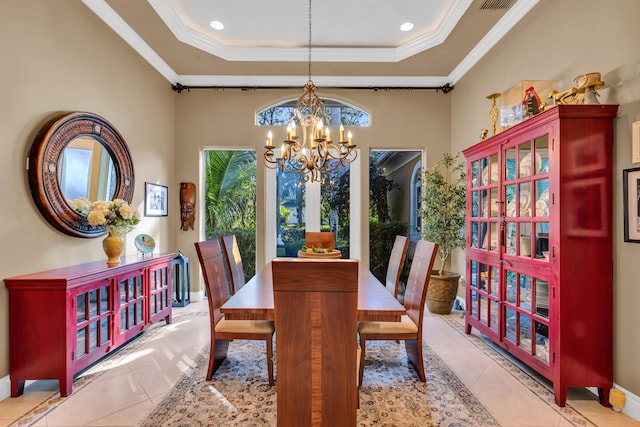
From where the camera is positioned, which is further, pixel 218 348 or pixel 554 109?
pixel 218 348

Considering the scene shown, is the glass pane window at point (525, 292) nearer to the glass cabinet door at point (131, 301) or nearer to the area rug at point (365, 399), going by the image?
the area rug at point (365, 399)

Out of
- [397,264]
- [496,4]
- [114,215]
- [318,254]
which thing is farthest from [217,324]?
[496,4]

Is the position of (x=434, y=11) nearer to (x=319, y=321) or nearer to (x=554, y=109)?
(x=554, y=109)

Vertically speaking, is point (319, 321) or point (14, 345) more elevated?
point (319, 321)

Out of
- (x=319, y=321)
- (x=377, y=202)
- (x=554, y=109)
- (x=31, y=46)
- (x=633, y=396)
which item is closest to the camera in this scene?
(x=319, y=321)

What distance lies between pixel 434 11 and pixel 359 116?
1.74 metres

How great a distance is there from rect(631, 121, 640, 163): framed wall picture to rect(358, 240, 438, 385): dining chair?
1.27 m

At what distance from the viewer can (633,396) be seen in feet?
6.43

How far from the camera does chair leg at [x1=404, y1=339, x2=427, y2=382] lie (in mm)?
2348

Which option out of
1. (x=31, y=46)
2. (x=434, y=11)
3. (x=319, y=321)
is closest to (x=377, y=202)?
(x=434, y=11)

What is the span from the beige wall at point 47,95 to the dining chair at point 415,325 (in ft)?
8.04

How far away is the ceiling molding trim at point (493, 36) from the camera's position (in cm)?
296

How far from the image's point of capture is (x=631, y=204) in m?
1.98

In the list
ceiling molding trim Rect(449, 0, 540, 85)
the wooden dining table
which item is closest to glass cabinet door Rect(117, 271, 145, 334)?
the wooden dining table
